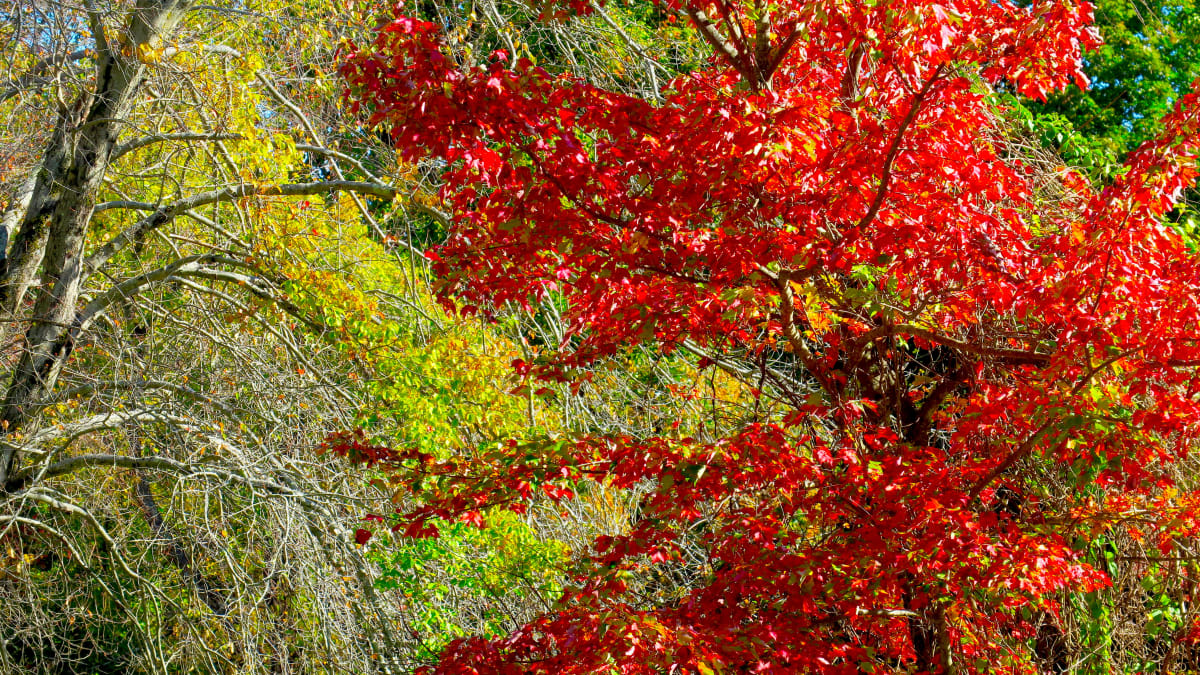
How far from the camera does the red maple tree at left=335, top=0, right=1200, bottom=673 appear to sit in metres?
2.85

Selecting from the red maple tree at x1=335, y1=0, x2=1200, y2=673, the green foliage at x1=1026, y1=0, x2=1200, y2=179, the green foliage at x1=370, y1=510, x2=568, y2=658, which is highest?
the green foliage at x1=1026, y1=0, x2=1200, y2=179

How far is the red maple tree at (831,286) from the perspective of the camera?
2852mm

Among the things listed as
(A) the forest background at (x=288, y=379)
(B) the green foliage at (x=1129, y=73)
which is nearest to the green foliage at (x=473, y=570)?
(A) the forest background at (x=288, y=379)

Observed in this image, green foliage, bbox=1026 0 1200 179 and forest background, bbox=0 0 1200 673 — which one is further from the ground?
green foliage, bbox=1026 0 1200 179

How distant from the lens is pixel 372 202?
42.8ft

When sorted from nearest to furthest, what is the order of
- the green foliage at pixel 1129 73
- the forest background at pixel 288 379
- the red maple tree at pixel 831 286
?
the red maple tree at pixel 831 286 < the forest background at pixel 288 379 < the green foliage at pixel 1129 73

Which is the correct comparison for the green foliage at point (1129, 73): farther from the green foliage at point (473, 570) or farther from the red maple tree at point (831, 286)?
the red maple tree at point (831, 286)

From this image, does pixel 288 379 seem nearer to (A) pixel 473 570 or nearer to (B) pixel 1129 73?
(A) pixel 473 570

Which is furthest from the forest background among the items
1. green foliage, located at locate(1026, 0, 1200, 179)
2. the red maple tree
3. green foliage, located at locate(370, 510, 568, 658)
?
green foliage, located at locate(1026, 0, 1200, 179)

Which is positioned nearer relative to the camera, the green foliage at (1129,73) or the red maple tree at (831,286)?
the red maple tree at (831,286)

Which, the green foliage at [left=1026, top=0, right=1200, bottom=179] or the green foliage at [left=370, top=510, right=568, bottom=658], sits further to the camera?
the green foliage at [left=1026, top=0, right=1200, bottom=179]

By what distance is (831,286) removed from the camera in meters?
3.63

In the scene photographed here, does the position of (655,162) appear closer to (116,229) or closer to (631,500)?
(631,500)

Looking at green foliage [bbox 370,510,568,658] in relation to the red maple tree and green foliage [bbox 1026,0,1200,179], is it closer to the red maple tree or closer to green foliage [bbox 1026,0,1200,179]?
the red maple tree
